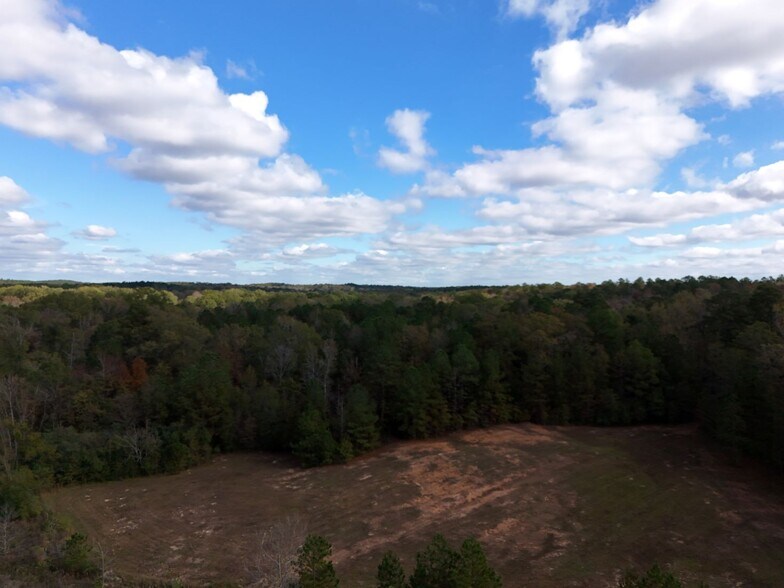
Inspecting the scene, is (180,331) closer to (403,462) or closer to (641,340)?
(403,462)

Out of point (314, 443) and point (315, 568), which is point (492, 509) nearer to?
point (314, 443)

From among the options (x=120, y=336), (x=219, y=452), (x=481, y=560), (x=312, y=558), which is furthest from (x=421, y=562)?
(x=120, y=336)

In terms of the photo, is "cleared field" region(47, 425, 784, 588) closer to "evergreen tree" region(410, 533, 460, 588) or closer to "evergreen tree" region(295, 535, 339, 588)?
"evergreen tree" region(295, 535, 339, 588)

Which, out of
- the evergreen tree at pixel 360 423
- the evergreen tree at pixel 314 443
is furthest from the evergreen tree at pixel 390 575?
the evergreen tree at pixel 360 423

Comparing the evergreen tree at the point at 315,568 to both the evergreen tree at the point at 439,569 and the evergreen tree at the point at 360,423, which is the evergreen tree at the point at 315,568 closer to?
the evergreen tree at the point at 439,569

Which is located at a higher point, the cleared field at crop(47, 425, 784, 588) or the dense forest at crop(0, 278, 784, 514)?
the dense forest at crop(0, 278, 784, 514)

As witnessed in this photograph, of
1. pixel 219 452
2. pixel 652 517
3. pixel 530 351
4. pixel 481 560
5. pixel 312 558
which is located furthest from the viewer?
pixel 530 351

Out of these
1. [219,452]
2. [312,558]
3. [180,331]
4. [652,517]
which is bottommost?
[219,452]

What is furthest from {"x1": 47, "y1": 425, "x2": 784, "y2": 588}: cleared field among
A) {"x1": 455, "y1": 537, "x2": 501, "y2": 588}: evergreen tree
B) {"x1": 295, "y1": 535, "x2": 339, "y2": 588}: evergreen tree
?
{"x1": 455, "y1": 537, "x2": 501, "y2": 588}: evergreen tree
